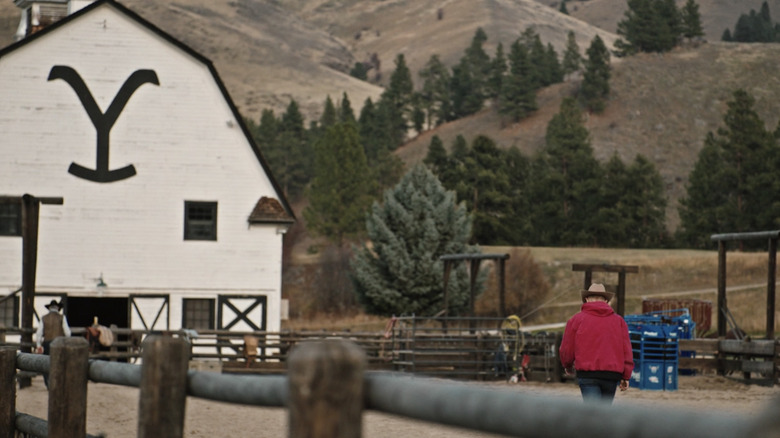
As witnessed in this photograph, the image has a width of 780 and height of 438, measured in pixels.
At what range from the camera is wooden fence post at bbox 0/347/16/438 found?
705 centimetres

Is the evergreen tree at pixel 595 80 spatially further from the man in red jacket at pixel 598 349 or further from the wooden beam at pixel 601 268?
the man in red jacket at pixel 598 349

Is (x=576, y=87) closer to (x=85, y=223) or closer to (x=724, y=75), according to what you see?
(x=724, y=75)

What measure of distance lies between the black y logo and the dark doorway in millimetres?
3625

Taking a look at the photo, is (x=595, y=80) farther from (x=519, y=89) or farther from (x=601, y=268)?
A: (x=601, y=268)

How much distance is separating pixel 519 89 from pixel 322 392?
123 m

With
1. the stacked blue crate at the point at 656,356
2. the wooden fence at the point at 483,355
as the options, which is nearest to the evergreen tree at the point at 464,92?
the wooden fence at the point at 483,355

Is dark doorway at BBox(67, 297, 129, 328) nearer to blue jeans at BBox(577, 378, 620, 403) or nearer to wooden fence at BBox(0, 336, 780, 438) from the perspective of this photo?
blue jeans at BBox(577, 378, 620, 403)

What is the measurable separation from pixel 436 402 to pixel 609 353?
23.7 ft

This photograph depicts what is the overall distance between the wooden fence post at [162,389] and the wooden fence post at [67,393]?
1186 mm

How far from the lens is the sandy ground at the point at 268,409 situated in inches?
613

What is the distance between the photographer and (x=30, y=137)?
3369cm

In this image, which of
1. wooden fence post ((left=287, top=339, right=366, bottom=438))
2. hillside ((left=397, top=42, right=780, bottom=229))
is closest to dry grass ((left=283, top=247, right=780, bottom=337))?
hillside ((left=397, top=42, right=780, bottom=229))

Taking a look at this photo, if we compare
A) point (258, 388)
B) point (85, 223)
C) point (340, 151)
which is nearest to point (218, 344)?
point (85, 223)

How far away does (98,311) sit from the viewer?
38000 millimetres
